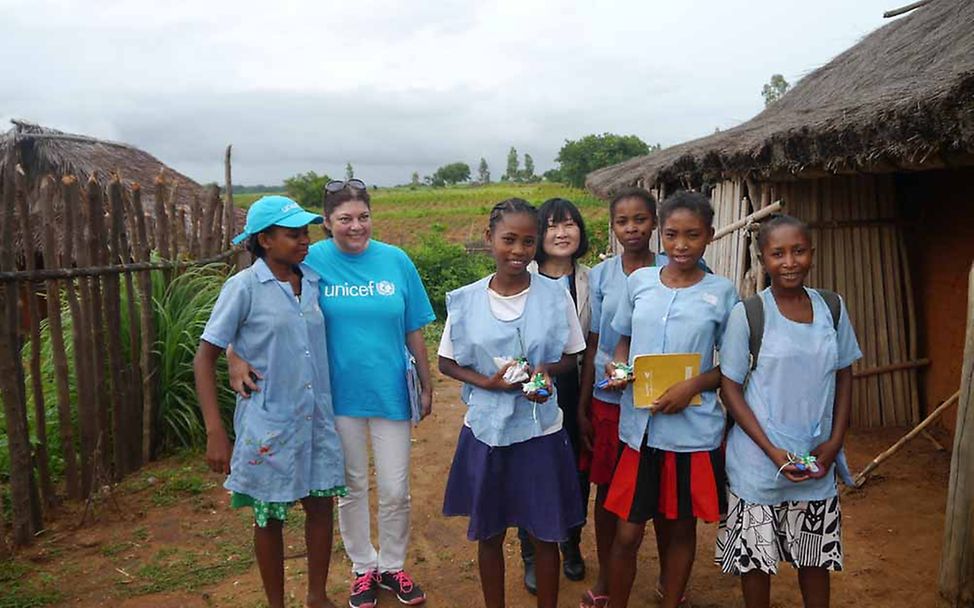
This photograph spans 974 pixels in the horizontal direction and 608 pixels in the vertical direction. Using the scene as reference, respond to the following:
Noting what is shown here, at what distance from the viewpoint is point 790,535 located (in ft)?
7.67

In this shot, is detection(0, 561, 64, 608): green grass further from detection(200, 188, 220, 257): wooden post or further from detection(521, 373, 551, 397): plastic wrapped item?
detection(200, 188, 220, 257): wooden post

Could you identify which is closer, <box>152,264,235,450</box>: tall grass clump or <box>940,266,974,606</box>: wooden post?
<box>940,266,974,606</box>: wooden post

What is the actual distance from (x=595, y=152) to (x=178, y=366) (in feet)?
139

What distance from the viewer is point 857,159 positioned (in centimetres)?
369

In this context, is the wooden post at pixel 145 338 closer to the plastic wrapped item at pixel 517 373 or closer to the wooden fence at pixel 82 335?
the wooden fence at pixel 82 335

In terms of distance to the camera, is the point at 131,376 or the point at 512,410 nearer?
the point at 512,410

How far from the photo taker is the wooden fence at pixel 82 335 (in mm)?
3508

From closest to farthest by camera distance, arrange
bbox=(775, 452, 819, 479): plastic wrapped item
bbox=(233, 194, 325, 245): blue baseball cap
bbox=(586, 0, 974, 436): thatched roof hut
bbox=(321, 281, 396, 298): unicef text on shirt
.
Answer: bbox=(775, 452, 819, 479): plastic wrapped item, bbox=(233, 194, 325, 245): blue baseball cap, bbox=(321, 281, 396, 298): unicef text on shirt, bbox=(586, 0, 974, 436): thatched roof hut

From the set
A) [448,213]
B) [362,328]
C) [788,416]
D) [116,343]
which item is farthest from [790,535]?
[448,213]

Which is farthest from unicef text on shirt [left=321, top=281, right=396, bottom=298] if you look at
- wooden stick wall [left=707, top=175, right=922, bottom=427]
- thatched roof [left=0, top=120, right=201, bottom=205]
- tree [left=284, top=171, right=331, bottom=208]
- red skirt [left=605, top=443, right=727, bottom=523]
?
tree [left=284, top=171, right=331, bottom=208]

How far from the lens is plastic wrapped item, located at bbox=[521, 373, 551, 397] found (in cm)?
236

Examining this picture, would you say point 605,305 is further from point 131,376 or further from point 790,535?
point 131,376

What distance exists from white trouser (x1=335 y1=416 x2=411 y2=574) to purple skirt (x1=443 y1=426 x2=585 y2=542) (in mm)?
464

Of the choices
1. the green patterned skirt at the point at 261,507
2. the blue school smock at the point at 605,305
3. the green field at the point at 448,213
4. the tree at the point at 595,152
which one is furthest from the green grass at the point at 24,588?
the tree at the point at 595,152
